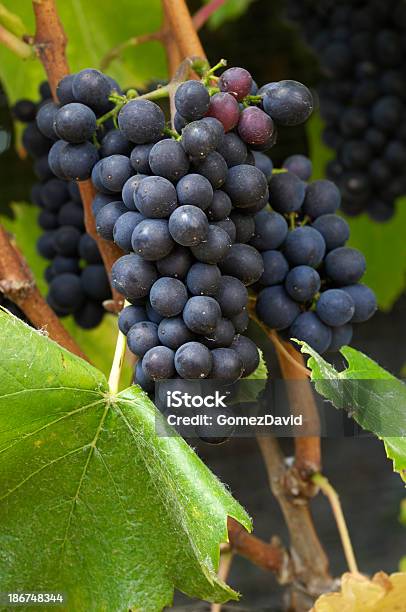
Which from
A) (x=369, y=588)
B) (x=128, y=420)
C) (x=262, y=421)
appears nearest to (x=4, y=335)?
(x=128, y=420)

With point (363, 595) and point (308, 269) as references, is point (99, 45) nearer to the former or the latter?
point (308, 269)

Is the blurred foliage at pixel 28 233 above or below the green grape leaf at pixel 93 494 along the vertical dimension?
above

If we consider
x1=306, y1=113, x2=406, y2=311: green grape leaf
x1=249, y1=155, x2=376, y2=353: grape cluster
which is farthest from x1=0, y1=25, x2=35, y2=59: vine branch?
x1=306, y1=113, x2=406, y2=311: green grape leaf

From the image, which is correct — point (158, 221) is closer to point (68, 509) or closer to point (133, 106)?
point (133, 106)

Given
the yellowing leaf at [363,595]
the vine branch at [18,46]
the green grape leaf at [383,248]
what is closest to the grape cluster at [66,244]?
the vine branch at [18,46]

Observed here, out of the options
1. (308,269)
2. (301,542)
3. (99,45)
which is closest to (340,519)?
(301,542)

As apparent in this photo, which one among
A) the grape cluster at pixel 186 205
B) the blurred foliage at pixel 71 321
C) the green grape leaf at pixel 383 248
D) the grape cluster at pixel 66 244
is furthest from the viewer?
the green grape leaf at pixel 383 248

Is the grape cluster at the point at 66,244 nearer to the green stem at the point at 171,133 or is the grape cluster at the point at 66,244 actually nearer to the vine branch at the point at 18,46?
the vine branch at the point at 18,46
